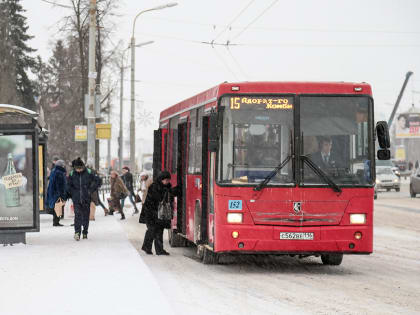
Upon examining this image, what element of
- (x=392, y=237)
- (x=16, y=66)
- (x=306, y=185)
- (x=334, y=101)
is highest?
(x=16, y=66)

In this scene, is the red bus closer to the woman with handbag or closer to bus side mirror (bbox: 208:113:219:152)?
bus side mirror (bbox: 208:113:219:152)

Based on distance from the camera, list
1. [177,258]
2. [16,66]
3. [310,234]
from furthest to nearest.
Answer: [16,66], [177,258], [310,234]

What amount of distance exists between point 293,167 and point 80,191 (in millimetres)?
6445

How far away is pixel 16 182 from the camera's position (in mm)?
18172

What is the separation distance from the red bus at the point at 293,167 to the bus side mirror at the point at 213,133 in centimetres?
A: 1

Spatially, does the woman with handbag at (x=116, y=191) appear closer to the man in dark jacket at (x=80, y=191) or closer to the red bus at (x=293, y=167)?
the man in dark jacket at (x=80, y=191)

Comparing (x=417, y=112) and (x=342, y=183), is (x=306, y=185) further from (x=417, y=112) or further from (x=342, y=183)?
(x=417, y=112)

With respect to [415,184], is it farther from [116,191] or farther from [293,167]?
[293,167]

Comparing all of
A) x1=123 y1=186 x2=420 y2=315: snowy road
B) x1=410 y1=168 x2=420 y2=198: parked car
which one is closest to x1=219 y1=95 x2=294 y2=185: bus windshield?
A: x1=123 y1=186 x2=420 y2=315: snowy road

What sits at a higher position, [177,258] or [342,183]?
[342,183]

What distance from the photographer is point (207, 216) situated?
15133 millimetres

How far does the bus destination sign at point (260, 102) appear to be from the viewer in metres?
14.2

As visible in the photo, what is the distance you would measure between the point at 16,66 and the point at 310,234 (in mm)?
61359

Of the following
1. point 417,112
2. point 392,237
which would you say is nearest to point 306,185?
point 392,237
